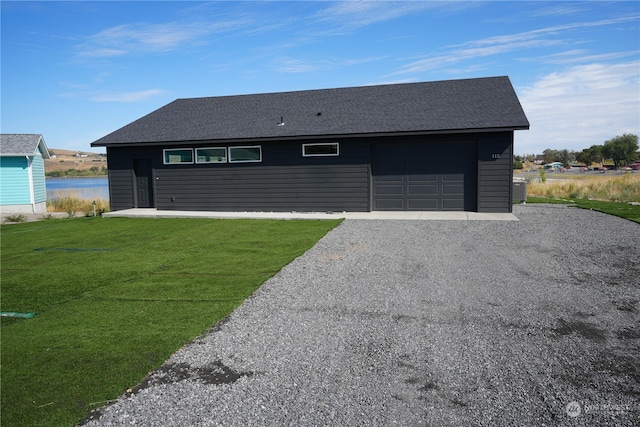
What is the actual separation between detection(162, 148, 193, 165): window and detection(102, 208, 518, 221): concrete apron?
6.10 feet

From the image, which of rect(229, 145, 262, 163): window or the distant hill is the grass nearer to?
rect(229, 145, 262, 163): window

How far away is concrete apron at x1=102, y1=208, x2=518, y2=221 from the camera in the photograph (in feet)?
45.7

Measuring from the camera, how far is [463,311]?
5.79 meters

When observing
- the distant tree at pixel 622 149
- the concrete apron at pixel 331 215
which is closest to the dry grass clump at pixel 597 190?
the concrete apron at pixel 331 215

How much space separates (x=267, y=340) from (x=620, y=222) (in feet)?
38.1

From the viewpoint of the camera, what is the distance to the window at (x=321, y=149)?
1577 centimetres

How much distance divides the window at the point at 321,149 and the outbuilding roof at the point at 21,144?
42.9ft

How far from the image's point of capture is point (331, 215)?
1513 cm

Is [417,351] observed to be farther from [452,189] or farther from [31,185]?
[31,185]

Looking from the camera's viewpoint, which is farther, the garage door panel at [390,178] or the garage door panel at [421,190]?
the garage door panel at [390,178]

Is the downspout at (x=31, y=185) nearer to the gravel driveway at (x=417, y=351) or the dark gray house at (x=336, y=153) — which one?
the dark gray house at (x=336, y=153)

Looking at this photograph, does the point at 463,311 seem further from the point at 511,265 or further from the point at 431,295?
the point at 511,265

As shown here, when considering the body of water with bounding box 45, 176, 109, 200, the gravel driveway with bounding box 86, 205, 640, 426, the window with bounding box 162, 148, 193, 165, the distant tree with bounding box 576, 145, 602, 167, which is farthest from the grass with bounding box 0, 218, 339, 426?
the distant tree with bounding box 576, 145, 602, 167

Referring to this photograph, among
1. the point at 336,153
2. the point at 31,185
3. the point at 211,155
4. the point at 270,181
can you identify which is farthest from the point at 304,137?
the point at 31,185
